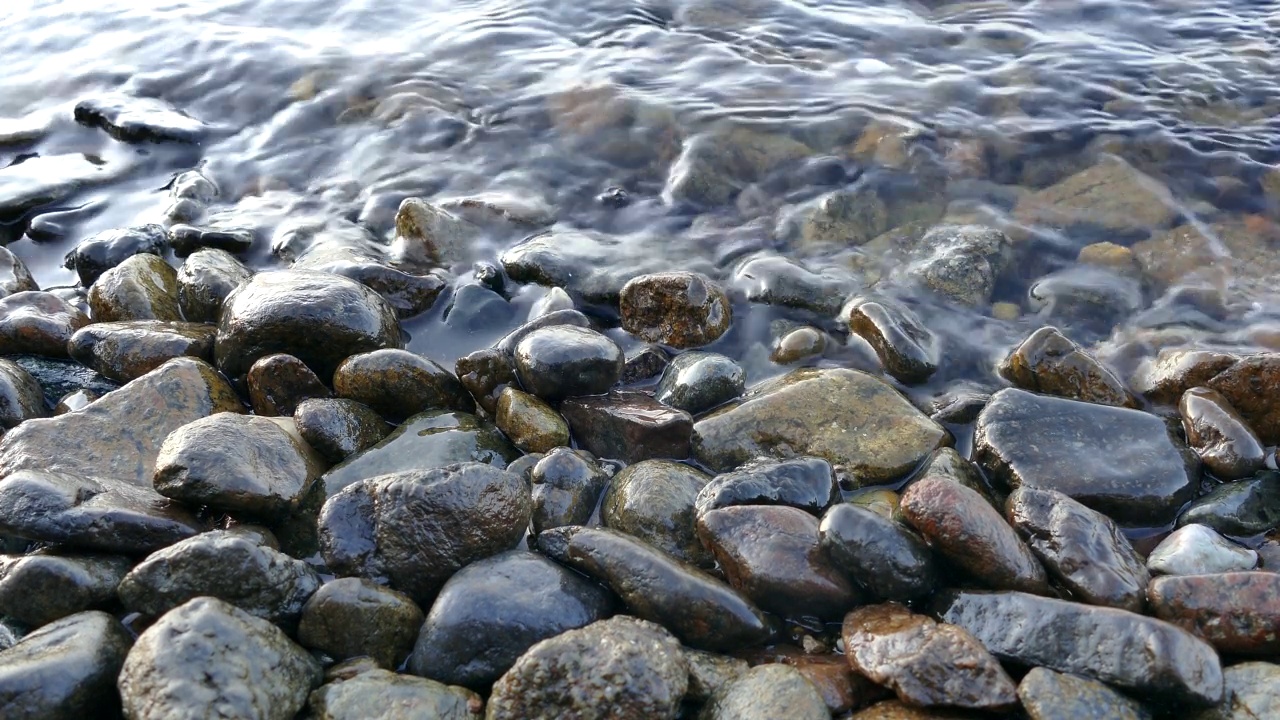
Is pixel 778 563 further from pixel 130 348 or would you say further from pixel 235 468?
pixel 130 348

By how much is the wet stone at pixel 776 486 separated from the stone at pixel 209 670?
59.6 inches

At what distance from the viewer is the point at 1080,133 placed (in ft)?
21.6

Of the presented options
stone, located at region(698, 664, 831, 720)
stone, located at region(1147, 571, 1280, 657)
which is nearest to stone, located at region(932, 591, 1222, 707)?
stone, located at region(1147, 571, 1280, 657)

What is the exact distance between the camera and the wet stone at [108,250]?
553cm

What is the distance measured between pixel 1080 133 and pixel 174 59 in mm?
8032

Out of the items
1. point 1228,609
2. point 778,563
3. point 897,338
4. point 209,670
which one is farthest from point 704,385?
point 209,670

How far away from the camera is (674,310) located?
470 cm

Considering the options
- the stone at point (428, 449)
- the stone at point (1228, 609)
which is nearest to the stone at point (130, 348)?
the stone at point (428, 449)

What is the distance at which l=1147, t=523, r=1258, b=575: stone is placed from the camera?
323cm

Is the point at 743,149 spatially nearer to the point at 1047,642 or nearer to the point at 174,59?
the point at 1047,642

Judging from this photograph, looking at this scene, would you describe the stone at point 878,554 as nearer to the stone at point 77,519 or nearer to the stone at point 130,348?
the stone at point 77,519

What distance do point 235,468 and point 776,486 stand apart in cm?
198

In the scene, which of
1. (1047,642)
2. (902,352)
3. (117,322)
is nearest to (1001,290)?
(902,352)

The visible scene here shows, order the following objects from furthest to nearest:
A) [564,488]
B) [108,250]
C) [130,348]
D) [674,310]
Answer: [108,250] < [674,310] < [130,348] < [564,488]
